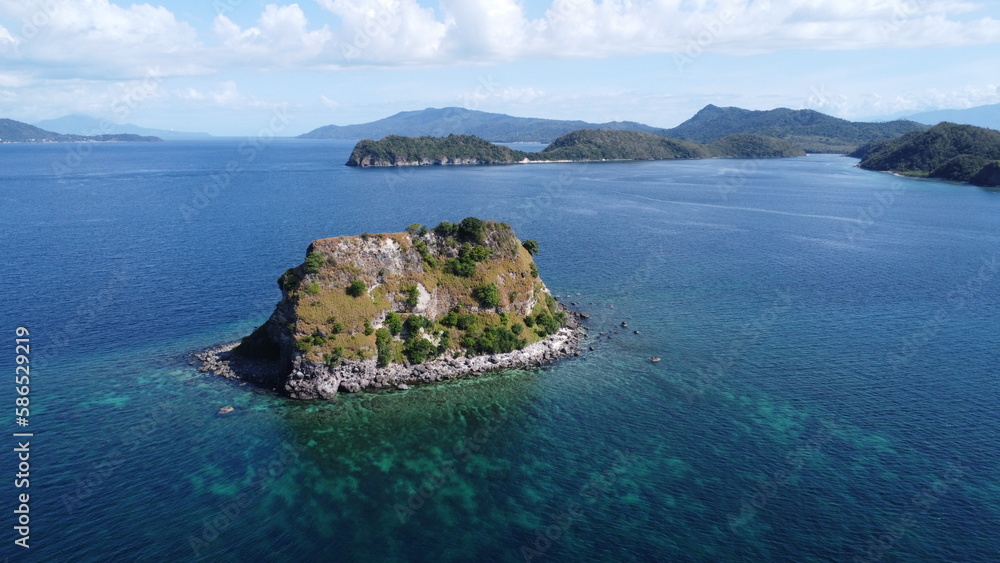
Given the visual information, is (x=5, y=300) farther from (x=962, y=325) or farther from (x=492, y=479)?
(x=962, y=325)

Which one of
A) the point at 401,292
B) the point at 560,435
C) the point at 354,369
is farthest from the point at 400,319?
the point at 560,435

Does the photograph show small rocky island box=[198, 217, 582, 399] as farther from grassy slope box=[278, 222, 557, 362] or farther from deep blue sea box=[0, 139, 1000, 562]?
deep blue sea box=[0, 139, 1000, 562]

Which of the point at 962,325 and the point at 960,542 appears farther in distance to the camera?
the point at 962,325

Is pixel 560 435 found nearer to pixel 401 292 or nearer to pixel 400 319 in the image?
pixel 400 319

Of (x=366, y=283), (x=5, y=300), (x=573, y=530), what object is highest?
(x=366, y=283)

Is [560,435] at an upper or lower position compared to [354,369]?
lower

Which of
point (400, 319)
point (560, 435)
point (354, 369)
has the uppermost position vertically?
point (400, 319)

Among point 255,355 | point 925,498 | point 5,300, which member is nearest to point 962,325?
point 925,498
